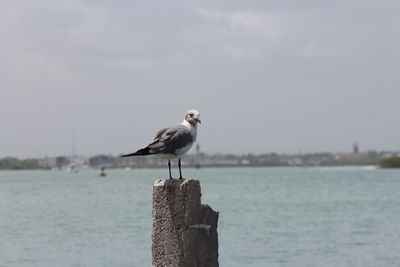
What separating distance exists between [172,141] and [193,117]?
0.34 metres

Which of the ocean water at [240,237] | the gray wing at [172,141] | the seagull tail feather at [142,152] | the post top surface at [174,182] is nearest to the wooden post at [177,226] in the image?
the post top surface at [174,182]

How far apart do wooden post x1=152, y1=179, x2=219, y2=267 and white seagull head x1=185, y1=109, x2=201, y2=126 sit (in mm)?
804

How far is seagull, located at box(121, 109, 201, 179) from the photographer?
8625 millimetres

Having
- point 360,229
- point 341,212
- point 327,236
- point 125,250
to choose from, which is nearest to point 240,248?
point 125,250

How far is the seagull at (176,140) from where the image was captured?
8.62m

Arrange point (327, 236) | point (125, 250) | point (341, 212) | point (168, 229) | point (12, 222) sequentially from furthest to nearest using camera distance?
point (341, 212) → point (12, 222) → point (327, 236) → point (125, 250) → point (168, 229)

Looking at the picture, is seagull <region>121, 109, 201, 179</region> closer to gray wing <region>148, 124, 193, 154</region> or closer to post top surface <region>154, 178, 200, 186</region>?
gray wing <region>148, 124, 193, 154</region>

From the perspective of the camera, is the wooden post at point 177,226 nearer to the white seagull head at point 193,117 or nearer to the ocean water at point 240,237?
the white seagull head at point 193,117

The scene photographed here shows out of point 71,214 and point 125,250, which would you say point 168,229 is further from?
point 71,214

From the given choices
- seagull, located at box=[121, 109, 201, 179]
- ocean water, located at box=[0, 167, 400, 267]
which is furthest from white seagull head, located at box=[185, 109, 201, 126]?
ocean water, located at box=[0, 167, 400, 267]

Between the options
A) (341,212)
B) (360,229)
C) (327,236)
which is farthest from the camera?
(341,212)

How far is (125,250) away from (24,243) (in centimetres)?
650

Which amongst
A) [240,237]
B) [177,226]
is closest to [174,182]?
[177,226]

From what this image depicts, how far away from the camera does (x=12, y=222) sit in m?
47.0
